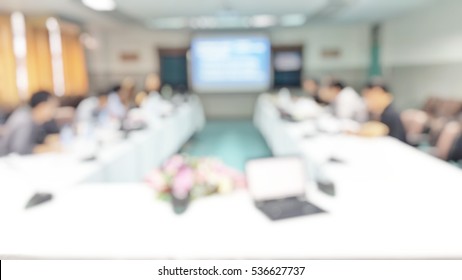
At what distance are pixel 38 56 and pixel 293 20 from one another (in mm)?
5302

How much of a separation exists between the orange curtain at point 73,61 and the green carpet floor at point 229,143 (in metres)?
3.08

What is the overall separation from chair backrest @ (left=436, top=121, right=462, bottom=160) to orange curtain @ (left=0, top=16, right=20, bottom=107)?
5.75m

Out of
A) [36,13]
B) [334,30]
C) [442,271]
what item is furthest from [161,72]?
[442,271]

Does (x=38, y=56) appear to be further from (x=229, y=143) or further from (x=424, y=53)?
(x=424, y=53)

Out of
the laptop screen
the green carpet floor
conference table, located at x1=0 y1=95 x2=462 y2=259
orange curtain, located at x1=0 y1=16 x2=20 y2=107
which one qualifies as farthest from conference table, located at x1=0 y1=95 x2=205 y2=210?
orange curtain, located at x1=0 y1=16 x2=20 y2=107

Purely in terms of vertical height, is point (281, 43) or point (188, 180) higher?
point (281, 43)

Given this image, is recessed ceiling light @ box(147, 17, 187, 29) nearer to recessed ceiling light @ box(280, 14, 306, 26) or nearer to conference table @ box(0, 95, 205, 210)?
recessed ceiling light @ box(280, 14, 306, 26)

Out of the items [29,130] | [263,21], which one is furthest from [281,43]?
[29,130]

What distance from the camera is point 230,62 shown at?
28.4 ft

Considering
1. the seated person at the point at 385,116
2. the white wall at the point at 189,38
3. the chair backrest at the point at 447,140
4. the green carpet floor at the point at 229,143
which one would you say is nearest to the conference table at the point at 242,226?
the chair backrest at the point at 447,140

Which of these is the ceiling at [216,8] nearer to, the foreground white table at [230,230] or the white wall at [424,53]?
the white wall at [424,53]

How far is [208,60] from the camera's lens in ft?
29.1

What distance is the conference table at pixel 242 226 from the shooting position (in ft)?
3.84

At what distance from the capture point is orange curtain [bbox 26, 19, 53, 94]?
21.9 feet
